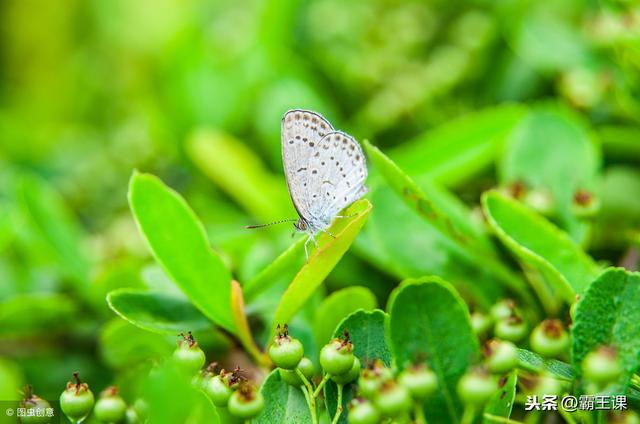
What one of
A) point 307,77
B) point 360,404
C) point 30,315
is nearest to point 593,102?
point 307,77

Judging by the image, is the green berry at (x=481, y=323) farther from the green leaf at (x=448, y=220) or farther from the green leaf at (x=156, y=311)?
the green leaf at (x=156, y=311)

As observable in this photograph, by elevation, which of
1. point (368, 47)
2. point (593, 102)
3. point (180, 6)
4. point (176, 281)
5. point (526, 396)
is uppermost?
point (180, 6)

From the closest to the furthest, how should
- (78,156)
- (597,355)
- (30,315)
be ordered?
(597,355)
(30,315)
(78,156)

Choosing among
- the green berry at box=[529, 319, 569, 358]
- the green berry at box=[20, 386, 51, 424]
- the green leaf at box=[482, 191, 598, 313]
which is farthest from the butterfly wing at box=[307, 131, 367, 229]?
the green berry at box=[20, 386, 51, 424]

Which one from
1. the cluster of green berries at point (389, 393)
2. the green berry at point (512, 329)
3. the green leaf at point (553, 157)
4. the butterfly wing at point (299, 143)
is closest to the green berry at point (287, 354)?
the cluster of green berries at point (389, 393)

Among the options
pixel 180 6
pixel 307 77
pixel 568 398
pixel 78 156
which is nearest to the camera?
pixel 568 398

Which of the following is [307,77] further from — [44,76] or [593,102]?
[44,76]

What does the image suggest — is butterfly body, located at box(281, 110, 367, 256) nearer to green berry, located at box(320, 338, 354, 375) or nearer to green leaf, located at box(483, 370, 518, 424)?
green berry, located at box(320, 338, 354, 375)
